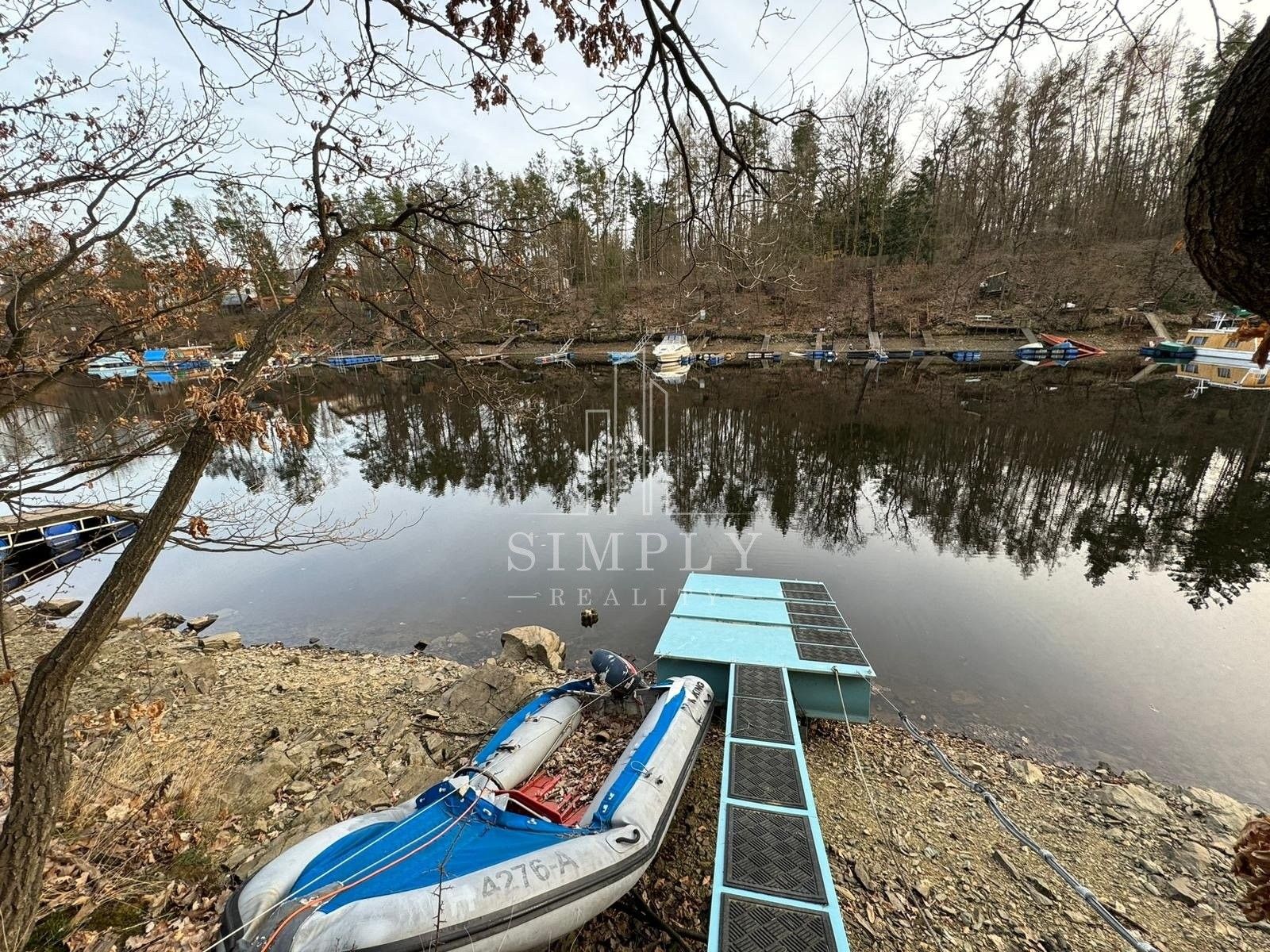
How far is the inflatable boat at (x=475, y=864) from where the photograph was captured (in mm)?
2496

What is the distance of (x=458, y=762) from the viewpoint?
4.75 m

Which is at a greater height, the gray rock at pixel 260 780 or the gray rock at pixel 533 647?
the gray rock at pixel 260 780

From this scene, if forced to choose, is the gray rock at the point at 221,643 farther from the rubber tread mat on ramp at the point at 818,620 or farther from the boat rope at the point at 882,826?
the boat rope at the point at 882,826

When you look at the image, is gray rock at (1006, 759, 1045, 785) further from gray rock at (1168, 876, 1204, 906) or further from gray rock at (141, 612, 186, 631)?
gray rock at (141, 612, 186, 631)

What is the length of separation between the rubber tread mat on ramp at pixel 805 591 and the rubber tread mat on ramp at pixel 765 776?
320cm

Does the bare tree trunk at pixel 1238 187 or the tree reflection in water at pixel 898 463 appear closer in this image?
the bare tree trunk at pixel 1238 187

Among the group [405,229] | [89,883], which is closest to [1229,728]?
[405,229]

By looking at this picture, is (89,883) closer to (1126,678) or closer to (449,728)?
(449,728)

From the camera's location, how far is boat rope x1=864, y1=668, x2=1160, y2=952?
287cm

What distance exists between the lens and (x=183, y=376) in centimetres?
242

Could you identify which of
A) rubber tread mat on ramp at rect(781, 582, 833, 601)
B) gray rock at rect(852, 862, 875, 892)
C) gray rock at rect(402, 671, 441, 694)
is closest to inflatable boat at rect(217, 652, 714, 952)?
gray rock at rect(852, 862, 875, 892)

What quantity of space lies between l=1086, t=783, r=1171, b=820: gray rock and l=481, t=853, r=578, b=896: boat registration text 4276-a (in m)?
5.00

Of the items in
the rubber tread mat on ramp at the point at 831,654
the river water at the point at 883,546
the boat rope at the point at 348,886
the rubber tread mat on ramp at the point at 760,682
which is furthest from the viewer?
the river water at the point at 883,546

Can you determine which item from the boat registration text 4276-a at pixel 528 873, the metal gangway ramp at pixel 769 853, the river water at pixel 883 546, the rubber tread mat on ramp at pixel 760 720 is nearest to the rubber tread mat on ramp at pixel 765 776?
the metal gangway ramp at pixel 769 853
